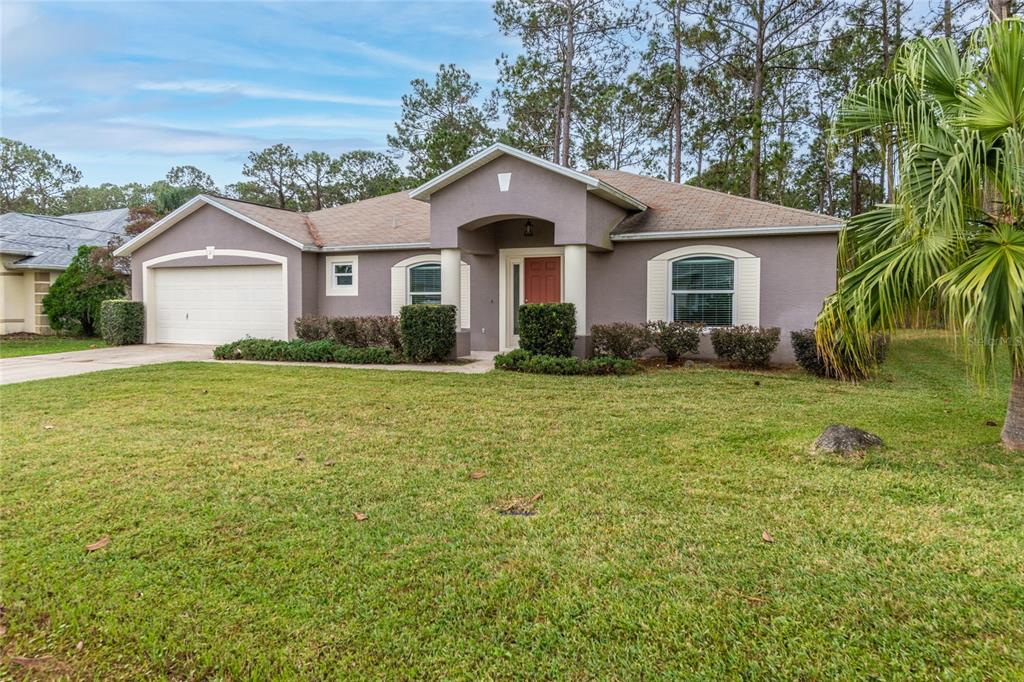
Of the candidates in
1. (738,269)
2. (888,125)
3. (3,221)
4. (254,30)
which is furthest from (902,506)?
(3,221)

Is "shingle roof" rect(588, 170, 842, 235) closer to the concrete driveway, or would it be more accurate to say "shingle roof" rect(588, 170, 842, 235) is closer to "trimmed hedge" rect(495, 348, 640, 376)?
"trimmed hedge" rect(495, 348, 640, 376)

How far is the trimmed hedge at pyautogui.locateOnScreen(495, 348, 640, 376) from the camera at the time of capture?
1112cm

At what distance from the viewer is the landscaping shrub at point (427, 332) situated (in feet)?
40.5

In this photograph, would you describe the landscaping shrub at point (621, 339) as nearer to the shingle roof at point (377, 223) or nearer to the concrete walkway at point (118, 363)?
the concrete walkway at point (118, 363)

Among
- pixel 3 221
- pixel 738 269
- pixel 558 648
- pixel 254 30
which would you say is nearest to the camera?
pixel 558 648

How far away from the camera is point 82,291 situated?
18906 mm

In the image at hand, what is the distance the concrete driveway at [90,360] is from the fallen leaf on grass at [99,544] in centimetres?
812

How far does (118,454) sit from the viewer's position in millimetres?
5629

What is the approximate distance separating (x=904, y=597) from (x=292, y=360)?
12.2 meters

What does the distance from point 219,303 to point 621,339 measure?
1116 centimetres

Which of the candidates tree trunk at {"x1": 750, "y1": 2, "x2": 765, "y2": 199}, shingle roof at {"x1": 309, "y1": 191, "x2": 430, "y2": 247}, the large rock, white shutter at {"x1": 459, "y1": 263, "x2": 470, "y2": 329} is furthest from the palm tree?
tree trunk at {"x1": 750, "y1": 2, "x2": 765, "y2": 199}

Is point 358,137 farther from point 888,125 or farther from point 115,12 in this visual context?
point 888,125

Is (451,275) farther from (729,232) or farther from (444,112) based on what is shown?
(444,112)

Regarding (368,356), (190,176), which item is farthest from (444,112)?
(190,176)
